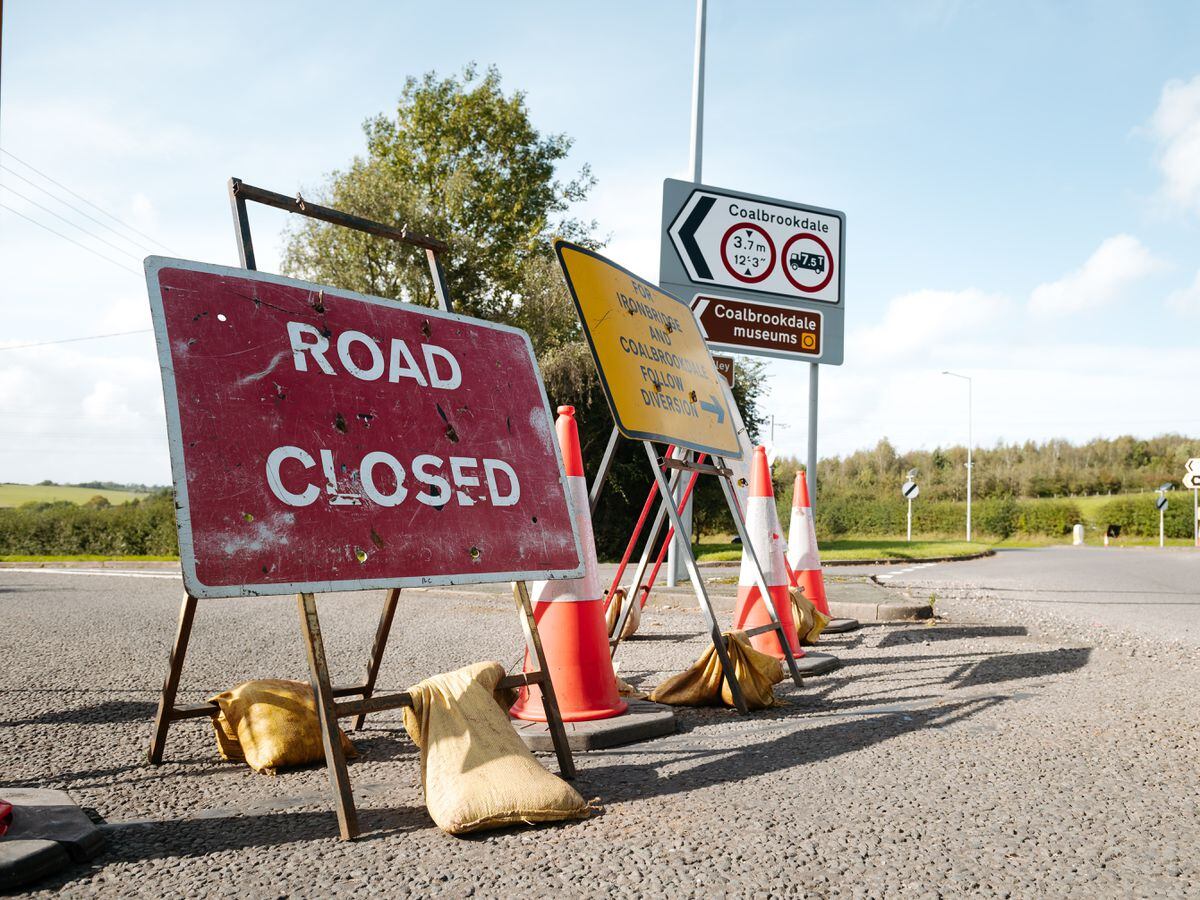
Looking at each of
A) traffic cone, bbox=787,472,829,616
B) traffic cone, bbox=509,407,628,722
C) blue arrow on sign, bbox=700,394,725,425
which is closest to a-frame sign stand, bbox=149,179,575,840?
traffic cone, bbox=509,407,628,722

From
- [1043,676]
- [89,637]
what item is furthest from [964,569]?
[89,637]

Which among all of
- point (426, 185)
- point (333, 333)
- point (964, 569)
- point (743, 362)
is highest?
point (426, 185)

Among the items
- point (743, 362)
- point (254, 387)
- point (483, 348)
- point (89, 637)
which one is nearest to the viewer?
point (254, 387)

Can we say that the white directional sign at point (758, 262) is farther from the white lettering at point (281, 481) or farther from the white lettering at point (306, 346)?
the white lettering at point (281, 481)

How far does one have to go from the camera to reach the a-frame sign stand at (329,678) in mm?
2871

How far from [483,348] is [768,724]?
2.38 metres

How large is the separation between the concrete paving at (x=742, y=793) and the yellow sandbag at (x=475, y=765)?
7 cm

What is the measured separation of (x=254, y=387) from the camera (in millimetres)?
3096

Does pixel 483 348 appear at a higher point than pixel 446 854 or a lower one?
higher

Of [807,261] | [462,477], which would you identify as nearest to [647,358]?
[462,477]

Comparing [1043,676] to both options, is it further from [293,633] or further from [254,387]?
[293,633]

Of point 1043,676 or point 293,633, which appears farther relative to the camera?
point 293,633

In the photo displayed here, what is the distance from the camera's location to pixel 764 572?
249 inches

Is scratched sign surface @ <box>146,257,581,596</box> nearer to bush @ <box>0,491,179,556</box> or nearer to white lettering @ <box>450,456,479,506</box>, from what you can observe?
white lettering @ <box>450,456,479,506</box>
